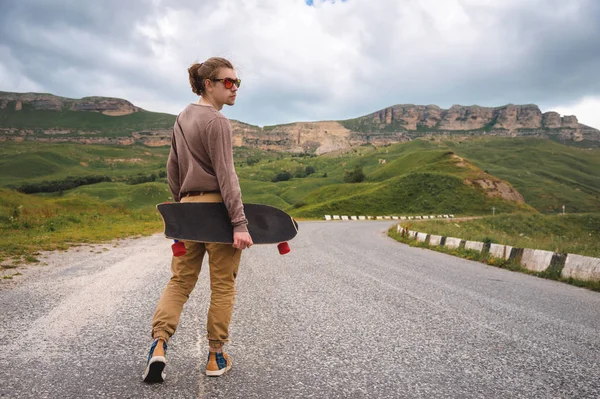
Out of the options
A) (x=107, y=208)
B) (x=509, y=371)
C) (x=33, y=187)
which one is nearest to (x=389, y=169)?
(x=107, y=208)

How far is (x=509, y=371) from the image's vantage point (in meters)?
3.32

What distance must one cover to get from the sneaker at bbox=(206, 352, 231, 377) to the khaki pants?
0.09 m

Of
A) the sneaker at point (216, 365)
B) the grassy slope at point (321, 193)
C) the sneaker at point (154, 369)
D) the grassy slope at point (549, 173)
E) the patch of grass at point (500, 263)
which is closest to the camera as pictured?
the sneaker at point (154, 369)

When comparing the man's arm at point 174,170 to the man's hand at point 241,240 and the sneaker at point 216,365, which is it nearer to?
the man's hand at point 241,240

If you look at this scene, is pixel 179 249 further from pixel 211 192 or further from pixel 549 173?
pixel 549 173

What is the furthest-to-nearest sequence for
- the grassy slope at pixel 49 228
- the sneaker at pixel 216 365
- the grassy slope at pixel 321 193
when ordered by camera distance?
the grassy slope at pixel 321 193
the grassy slope at pixel 49 228
the sneaker at pixel 216 365

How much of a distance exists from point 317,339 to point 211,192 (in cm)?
190

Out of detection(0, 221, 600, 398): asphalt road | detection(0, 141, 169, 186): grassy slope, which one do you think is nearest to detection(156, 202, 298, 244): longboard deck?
detection(0, 221, 600, 398): asphalt road

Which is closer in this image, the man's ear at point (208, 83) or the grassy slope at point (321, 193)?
the man's ear at point (208, 83)

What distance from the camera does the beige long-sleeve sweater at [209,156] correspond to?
3199mm

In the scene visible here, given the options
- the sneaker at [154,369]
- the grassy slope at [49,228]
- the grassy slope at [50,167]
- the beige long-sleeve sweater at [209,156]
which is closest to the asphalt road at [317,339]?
the sneaker at [154,369]

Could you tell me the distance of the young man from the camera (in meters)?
3.19

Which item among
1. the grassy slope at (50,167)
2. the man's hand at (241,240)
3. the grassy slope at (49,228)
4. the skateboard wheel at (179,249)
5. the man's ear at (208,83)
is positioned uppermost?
the man's ear at (208,83)

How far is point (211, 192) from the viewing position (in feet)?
11.0
